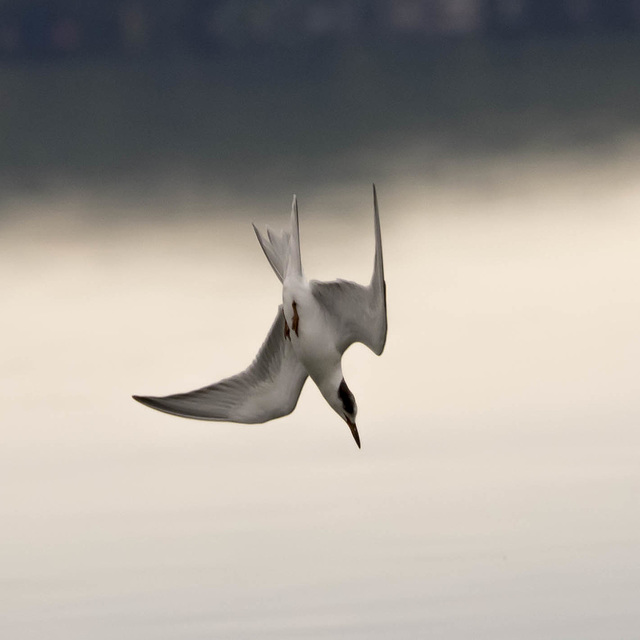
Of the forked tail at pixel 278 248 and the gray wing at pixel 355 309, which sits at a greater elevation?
the forked tail at pixel 278 248

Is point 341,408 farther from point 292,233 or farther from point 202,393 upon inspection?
point 292,233

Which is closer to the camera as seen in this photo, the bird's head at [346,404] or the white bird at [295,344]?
the white bird at [295,344]

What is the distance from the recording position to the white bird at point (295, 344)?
6781 millimetres

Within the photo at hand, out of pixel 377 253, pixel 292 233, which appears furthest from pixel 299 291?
pixel 377 253

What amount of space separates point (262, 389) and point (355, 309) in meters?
0.89

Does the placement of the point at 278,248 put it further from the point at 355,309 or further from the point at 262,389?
the point at 262,389

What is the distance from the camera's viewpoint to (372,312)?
6836 millimetres

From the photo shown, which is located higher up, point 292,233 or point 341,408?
point 292,233

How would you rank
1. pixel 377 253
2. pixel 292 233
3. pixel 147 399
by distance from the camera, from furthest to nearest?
pixel 147 399, pixel 292 233, pixel 377 253

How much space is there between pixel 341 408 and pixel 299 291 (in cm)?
86

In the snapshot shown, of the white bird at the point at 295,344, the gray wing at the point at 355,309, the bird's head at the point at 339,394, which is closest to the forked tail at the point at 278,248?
the white bird at the point at 295,344

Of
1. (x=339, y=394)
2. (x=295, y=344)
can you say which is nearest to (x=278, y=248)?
(x=295, y=344)

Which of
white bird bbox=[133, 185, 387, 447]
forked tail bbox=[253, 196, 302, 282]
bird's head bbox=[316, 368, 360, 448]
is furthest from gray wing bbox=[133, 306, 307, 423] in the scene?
forked tail bbox=[253, 196, 302, 282]

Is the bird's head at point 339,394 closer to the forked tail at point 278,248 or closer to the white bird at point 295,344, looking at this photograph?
the white bird at point 295,344
